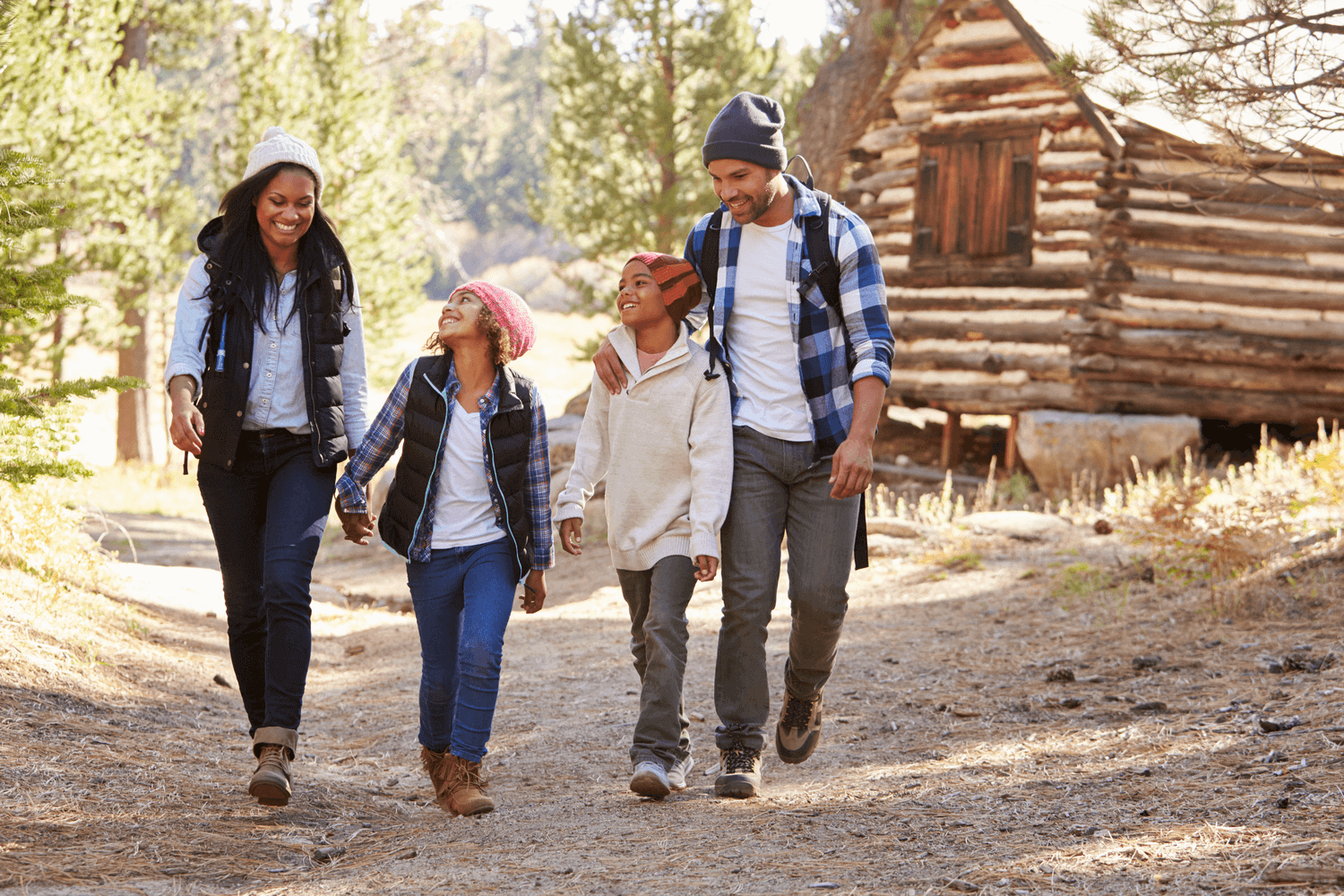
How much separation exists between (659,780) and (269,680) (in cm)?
136

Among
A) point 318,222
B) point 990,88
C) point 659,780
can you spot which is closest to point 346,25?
point 990,88

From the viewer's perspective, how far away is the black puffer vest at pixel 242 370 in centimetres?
389

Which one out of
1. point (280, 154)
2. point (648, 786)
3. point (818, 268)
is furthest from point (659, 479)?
point (280, 154)

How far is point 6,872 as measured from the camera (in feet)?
9.62

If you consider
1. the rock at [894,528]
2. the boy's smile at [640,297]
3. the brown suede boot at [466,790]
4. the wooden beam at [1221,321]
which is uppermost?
the wooden beam at [1221,321]

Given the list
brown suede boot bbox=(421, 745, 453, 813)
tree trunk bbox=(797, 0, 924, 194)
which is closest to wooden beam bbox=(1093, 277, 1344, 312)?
tree trunk bbox=(797, 0, 924, 194)

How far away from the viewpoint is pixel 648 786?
12.5 ft

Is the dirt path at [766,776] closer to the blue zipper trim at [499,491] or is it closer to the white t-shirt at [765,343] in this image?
the blue zipper trim at [499,491]

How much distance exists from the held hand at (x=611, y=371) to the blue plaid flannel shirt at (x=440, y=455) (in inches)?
9.8

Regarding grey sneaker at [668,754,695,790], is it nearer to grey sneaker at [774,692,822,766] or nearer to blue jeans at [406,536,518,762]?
grey sneaker at [774,692,822,766]

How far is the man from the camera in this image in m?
3.96

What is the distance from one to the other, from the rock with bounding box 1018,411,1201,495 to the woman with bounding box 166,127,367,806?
31.8 ft

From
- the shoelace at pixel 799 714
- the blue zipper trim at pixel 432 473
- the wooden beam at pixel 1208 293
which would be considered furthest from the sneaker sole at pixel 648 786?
the wooden beam at pixel 1208 293

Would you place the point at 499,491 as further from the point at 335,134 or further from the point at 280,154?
the point at 335,134
